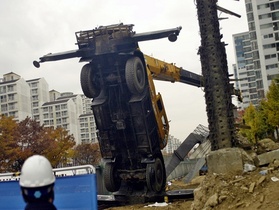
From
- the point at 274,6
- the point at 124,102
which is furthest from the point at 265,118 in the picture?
the point at 124,102

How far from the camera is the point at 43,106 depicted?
93.9 m

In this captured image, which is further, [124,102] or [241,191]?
[124,102]

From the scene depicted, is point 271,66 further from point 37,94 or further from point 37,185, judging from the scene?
point 37,185

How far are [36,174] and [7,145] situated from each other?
29.9 meters

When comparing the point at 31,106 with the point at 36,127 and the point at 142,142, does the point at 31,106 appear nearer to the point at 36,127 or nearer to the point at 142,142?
the point at 36,127

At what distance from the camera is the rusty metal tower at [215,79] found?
919 cm

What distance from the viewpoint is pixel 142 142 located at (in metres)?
11.4

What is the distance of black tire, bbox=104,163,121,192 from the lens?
11906 millimetres

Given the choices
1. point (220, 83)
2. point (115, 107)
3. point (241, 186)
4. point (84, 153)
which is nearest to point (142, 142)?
point (115, 107)

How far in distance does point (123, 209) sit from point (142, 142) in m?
2.01

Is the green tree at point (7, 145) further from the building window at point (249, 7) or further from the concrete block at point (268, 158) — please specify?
the building window at point (249, 7)

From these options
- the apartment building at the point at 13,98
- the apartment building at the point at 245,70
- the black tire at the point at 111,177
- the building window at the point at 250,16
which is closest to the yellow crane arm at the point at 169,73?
the black tire at the point at 111,177

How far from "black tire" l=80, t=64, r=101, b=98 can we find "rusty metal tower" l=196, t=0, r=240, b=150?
3.47 metres

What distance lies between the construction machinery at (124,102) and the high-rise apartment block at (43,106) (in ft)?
224
